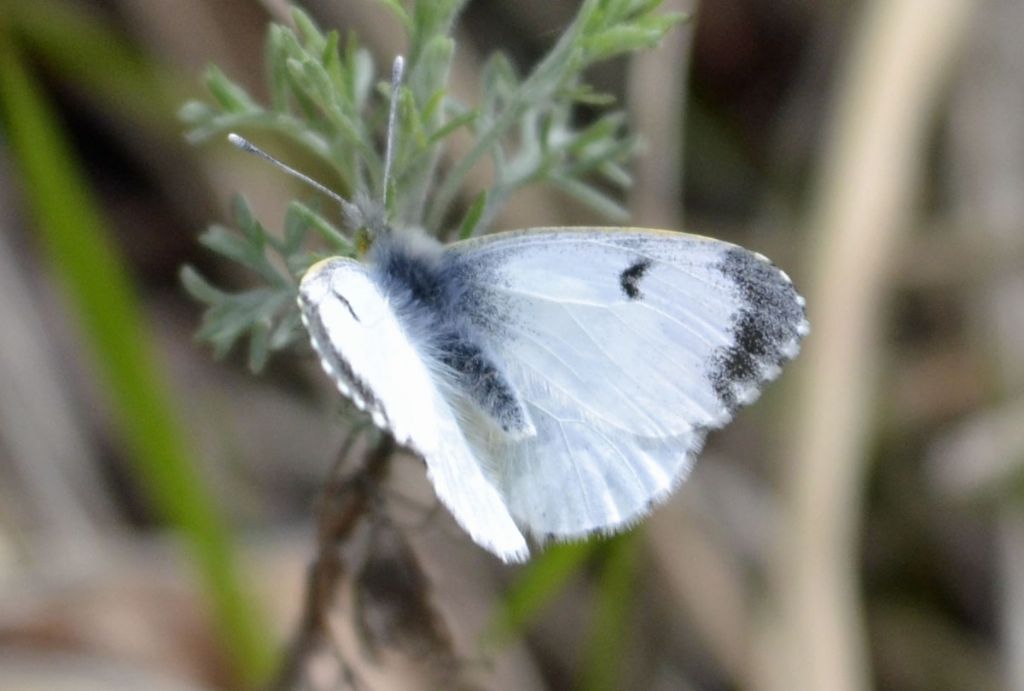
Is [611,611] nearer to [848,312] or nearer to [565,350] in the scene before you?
[565,350]

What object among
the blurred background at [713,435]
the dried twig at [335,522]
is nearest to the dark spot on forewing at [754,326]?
the dried twig at [335,522]

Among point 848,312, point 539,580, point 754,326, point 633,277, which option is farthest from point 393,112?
point 848,312

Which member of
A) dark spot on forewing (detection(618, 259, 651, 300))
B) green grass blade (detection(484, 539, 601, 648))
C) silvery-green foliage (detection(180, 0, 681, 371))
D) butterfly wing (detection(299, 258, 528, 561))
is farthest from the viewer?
green grass blade (detection(484, 539, 601, 648))

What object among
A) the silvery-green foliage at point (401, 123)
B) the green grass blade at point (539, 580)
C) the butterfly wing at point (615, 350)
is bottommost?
the green grass blade at point (539, 580)

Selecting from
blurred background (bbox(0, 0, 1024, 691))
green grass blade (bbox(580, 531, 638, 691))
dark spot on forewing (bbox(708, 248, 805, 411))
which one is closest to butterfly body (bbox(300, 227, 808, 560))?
dark spot on forewing (bbox(708, 248, 805, 411))

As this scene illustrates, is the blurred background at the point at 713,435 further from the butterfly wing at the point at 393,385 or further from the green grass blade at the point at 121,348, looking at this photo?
the butterfly wing at the point at 393,385

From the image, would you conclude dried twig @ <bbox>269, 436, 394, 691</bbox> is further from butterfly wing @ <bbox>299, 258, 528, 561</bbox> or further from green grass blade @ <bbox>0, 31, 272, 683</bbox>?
green grass blade @ <bbox>0, 31, 272, 683</bbox>

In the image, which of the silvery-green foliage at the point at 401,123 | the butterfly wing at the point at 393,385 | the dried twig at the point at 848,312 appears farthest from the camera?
the dried twig at the point at 848,312
